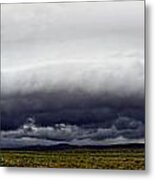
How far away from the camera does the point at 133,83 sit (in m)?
1.93

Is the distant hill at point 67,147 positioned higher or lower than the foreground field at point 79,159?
higher

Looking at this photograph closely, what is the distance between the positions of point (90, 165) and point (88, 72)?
33 centimetres

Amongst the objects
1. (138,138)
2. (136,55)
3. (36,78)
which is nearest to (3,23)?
(36,78)

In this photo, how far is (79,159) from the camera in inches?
77.6

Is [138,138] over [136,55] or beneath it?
beneath

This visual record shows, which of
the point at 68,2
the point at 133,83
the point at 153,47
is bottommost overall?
the point at 133,83

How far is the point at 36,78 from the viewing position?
2.00 metres

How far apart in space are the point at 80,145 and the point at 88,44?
0.36 metres

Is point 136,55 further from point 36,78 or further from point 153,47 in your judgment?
point 36,78

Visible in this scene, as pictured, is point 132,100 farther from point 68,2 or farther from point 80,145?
point 68,2

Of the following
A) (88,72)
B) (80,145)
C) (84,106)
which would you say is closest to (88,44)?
(88,72)

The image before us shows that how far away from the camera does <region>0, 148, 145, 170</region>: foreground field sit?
194cm

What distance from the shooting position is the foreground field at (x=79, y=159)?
1941 millimetres

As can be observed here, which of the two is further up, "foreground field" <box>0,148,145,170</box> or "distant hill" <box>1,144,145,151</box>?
"distant hill" <box>1,144,145,151</box>
